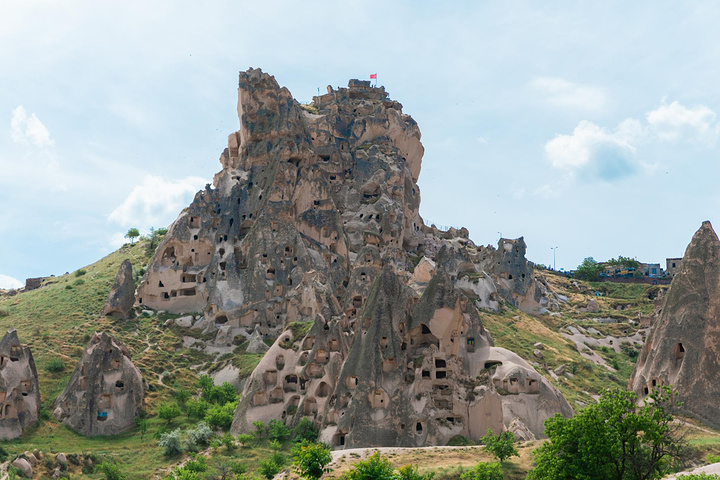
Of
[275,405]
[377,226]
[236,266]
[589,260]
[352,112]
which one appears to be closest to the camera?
[275,405]

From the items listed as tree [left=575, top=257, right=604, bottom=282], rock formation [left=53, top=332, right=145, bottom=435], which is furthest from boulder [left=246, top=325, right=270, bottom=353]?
tree [left=575, top=257, right=604, bottom=282]

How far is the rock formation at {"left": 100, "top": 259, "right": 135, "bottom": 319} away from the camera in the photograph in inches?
3851

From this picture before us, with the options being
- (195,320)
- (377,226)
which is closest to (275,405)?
(195,320)

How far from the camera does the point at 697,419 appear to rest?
53.1m

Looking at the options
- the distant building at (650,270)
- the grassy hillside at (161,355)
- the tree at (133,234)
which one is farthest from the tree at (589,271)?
the tree at (133,234)

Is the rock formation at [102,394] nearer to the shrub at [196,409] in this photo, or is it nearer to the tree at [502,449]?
the shrub at [196,409]

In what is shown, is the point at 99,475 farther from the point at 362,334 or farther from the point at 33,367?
the point at 362,334

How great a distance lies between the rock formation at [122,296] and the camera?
3851 inches

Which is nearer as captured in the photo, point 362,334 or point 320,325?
point 362,334

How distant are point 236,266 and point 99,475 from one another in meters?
44.7

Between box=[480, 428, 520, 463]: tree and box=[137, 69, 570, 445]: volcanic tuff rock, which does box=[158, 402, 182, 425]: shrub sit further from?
box=[480, 428, 520, 463]: tree

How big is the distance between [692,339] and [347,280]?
54.7m

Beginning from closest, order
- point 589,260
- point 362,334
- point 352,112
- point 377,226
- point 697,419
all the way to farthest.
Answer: point 697,419, point 362,334, point 377,226, point 352,112, point 589,260

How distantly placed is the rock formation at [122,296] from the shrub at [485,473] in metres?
63.5
